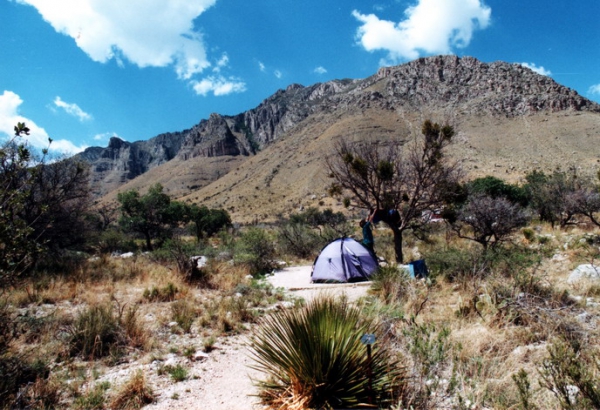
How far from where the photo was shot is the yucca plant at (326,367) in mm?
3061

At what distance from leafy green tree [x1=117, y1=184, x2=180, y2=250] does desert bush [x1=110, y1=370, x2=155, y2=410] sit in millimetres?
20586

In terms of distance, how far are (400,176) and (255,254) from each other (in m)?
6.44

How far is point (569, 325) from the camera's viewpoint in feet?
14.5

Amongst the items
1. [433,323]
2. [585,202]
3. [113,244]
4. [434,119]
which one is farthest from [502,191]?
[434,119]

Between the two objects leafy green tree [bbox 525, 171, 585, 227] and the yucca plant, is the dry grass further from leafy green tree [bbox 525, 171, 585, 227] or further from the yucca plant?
leafy green tree [bbox 525, 171, 585, 227]

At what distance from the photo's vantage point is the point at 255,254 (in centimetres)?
1330

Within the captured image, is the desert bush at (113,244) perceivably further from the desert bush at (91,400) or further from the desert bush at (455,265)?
the desert bush at (455,265)

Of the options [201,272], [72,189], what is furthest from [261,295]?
[72,189]

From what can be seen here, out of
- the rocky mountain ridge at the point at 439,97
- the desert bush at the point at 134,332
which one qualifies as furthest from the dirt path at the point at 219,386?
the rocky mountain ridge at the point at 439,97

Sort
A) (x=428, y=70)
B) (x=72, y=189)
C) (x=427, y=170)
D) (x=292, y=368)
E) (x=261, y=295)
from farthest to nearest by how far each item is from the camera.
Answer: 1. (x=428, y=70)
2. (x=72, y=189)
3. (x=427, y=170)
4. (x=261, y=295)
5. (x=292, y=368)

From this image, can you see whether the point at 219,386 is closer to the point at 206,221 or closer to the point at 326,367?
the point at 326,367

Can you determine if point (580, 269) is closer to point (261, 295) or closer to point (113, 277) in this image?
point (261, 295)

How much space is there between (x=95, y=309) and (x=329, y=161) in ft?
30.5

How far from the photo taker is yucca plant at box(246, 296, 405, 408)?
3.06 meters
